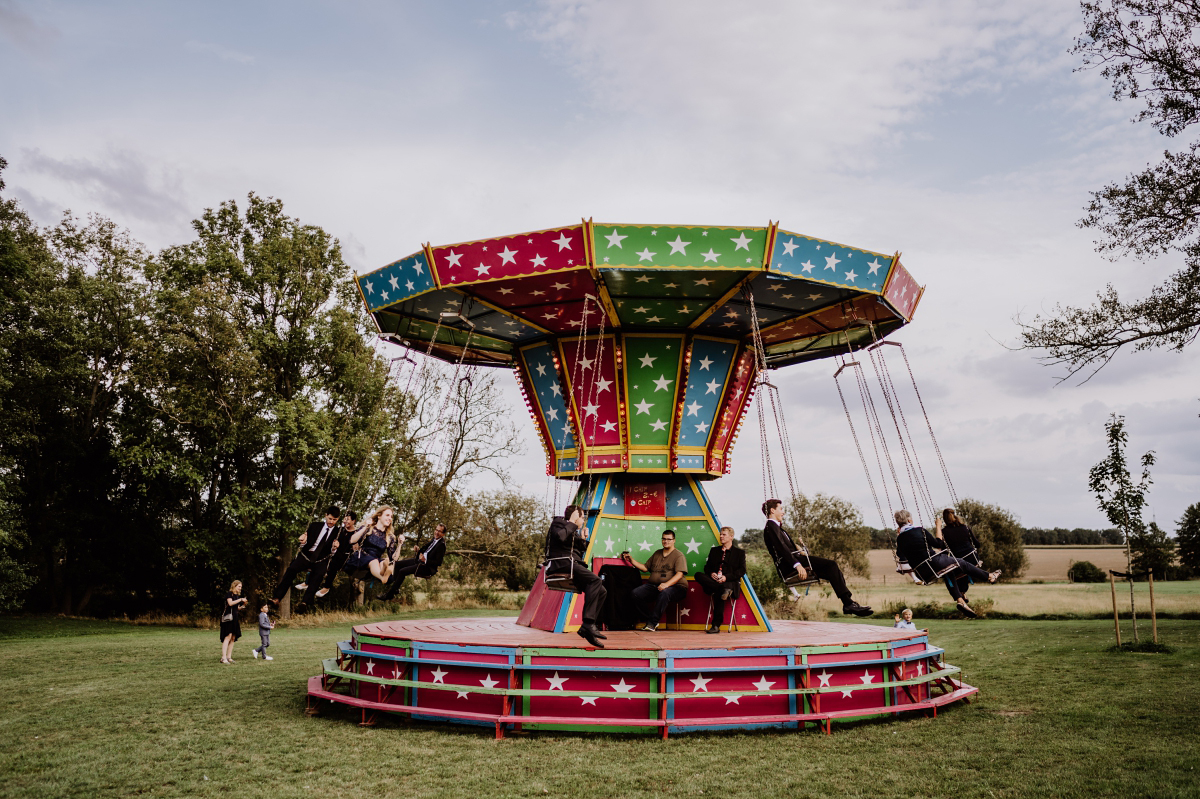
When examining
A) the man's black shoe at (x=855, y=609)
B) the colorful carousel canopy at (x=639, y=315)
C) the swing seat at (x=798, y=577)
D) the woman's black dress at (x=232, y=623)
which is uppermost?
the colorful carousel canopy at (x=639, y=315)

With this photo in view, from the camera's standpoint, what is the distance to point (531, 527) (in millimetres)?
38406

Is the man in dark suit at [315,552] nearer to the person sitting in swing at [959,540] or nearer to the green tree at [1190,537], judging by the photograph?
the person sitting in swing at [959,540]

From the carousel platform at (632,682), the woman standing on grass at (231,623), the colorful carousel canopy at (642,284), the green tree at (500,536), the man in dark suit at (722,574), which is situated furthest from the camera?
the green tree at (500,536)

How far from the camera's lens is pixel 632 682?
8.53 metres

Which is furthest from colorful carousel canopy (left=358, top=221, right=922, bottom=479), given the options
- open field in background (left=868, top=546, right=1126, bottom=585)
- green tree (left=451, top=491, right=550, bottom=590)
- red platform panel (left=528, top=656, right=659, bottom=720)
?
open field in background (left=868, top=546, right=1126, bottom=585)

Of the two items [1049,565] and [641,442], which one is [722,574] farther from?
[1049,565]

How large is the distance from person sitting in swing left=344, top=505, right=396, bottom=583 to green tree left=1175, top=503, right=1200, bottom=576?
97.8 ft

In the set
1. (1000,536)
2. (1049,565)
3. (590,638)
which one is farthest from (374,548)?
(1049,565)

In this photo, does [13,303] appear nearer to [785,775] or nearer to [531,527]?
[531,527]

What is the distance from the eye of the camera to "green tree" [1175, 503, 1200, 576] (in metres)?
28.8

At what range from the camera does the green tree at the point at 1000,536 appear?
5466cm

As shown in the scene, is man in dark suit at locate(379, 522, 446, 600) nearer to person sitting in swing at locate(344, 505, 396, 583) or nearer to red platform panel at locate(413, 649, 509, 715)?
person sitting in swing at locate(344, 505, 396, 583)

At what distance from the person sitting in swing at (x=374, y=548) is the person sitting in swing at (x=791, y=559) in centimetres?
456

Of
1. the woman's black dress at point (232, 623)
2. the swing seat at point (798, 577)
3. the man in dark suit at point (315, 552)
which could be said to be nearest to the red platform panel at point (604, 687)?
the swing seat at point (798, 577)
